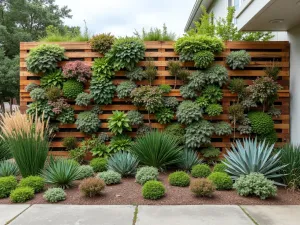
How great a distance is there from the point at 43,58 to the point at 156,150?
352cm

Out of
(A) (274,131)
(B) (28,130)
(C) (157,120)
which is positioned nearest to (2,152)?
(B) (28,130)

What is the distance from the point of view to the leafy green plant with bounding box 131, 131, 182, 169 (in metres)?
5.98

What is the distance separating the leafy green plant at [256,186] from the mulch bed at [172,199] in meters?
0.09

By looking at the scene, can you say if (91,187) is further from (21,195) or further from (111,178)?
(21,195)

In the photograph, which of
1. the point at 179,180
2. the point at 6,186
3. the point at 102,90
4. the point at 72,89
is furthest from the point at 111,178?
the point at 72,89

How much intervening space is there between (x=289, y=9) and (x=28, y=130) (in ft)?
17.6

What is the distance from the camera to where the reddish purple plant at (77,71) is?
701 centimetres

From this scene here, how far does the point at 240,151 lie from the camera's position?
5.40 metres

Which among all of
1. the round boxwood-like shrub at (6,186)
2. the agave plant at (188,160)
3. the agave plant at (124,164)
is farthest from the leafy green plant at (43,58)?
the agave plant at (188,160)

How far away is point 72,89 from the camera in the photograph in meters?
7.06

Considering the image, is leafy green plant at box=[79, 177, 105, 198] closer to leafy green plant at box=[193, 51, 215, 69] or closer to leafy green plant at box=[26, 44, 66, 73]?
leafy green plant at box=[26, 44, 66, 73]

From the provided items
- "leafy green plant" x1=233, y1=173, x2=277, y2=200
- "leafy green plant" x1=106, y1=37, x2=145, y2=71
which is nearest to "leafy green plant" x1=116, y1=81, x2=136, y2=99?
"leafy green plant" x1=106, y1=37, x2=145, y2=71

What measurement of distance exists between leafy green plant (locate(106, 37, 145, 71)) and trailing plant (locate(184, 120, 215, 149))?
6.75 feet

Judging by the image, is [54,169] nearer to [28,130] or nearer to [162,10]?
[28,130]
